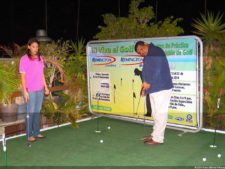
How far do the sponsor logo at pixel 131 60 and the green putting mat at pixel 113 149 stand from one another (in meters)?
1.13

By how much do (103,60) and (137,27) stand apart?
47.9 inches

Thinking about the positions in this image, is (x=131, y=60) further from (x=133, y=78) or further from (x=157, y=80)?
(x=157, y=80)

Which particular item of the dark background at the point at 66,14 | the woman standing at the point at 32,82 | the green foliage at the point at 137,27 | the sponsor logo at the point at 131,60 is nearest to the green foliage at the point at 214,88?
the sponsor logo at the point at 131,60

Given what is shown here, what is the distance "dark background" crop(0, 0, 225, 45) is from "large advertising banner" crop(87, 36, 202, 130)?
14.1ft

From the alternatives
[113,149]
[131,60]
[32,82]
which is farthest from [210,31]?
[32,82]

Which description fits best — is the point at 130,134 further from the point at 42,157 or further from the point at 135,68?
the point at 42,157

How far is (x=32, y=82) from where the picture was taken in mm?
4938

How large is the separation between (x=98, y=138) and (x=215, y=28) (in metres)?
2.89

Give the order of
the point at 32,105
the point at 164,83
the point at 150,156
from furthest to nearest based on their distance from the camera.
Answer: the point at 32,105 → the point at 164,83 → the point at 150,156

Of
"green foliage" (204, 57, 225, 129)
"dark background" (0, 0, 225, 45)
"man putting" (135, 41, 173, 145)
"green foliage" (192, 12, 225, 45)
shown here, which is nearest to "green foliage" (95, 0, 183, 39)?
"green foliage" (192, 12, 225, 45)

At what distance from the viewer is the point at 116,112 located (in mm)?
6309

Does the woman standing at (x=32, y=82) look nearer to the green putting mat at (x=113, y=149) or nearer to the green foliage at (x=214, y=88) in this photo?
the green putting mat at (x=113, y=149)

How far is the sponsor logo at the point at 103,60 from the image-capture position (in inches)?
247

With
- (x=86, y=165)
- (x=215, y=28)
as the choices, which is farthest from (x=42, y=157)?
(x=215, y=28)
